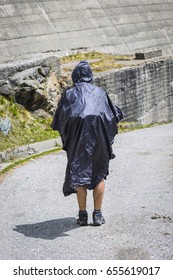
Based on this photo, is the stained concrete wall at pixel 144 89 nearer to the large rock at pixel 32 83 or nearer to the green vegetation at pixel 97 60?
the green vegetation at pixel 97 60

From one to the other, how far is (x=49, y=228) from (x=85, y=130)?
3.41 ft

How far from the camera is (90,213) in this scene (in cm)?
652

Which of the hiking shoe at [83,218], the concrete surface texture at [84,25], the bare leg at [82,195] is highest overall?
the concrete surface texture at [84,25]

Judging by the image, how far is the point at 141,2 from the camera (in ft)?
91.6

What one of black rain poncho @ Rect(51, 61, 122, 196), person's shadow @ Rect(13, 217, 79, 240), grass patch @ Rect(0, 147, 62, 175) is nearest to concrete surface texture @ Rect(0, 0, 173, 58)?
grass patch @ Rect(0, 147, 62, 175)

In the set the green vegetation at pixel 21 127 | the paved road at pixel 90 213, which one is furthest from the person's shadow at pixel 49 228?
the green vegetation at pixel 21 127

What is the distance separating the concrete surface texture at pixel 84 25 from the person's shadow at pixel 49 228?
1432 cm

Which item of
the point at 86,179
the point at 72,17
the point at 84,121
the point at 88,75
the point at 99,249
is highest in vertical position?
the point at 72,17

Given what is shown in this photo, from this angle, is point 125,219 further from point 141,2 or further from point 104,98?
point 141,2

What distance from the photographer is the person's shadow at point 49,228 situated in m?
5.91

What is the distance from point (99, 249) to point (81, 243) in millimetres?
239

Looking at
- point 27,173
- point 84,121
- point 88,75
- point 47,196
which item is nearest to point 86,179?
point 84,121

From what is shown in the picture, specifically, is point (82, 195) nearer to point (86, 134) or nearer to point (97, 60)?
point (86, 134)

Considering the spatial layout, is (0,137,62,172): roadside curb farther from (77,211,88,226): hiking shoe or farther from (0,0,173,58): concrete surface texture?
(0,0,173,58): concrete surface texture
